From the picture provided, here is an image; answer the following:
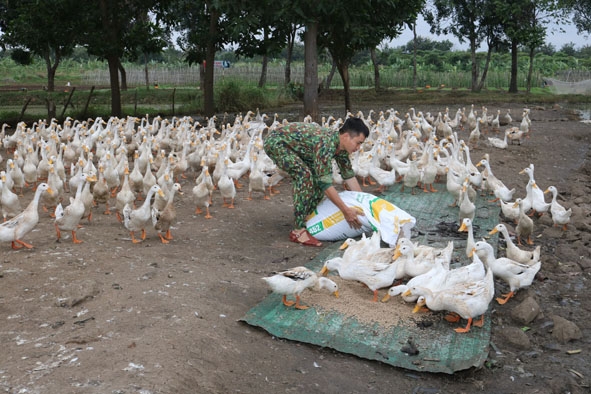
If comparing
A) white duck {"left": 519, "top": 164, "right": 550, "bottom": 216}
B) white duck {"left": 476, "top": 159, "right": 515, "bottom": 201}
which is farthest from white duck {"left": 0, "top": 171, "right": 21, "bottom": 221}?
white duck {"left": 519, "top": 164, "right": 550, "bottom": 216}

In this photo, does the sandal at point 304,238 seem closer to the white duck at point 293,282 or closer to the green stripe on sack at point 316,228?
the green stripe on sack at point 316,228

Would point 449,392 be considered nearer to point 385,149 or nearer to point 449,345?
point 449,345

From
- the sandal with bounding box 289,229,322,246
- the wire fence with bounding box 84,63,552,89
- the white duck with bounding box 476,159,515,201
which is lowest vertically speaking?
the sandal with bounding box 289,229,322,246

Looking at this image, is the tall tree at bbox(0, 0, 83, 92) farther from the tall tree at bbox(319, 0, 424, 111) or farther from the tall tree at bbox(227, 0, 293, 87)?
the tall tree at bbox(319, 0, 424, 111)

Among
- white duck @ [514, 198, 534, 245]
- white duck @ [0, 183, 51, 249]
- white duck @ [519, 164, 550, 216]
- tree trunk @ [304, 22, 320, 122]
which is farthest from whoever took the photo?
tree trunk @ [304, 22, 320, 122]

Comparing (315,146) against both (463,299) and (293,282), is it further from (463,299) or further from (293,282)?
(463,299)

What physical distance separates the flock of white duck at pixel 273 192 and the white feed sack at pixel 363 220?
0.41 meters

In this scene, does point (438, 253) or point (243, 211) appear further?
point (243, 211)

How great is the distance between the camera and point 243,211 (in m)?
8.84

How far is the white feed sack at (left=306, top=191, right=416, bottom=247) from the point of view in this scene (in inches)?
271

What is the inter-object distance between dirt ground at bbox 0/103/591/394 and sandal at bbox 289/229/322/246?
131 mm

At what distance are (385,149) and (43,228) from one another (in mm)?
5783

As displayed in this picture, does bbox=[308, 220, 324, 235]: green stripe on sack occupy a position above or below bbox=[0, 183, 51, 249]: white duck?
below

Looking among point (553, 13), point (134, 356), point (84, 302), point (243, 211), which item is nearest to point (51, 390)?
point (134, 356)
